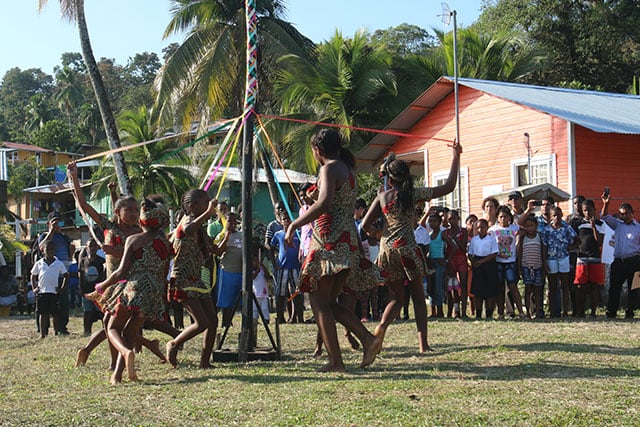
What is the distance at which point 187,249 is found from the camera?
7867mm

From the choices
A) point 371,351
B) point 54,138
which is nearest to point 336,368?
point 371,351

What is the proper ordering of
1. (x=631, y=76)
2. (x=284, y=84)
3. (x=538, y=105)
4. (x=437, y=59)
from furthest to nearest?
(x=631, y=76) < (x=437, y=59) < (x=284, y=84) < (x=538, y=105)

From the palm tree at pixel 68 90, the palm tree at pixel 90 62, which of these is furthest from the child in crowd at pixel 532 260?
the palm tree at pixel 68 90

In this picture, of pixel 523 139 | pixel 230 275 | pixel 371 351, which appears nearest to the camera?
→ pixel 371 351

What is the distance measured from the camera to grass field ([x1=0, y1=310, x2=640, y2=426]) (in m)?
5.20

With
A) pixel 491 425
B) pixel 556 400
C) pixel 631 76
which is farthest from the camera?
pixel 631 76

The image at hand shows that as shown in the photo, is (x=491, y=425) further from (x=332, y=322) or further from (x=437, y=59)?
(x=437, y=59)

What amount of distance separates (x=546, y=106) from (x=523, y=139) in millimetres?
1301

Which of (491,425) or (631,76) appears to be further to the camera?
(631,76)

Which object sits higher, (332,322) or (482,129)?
(482,129)

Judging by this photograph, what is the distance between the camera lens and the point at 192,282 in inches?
307

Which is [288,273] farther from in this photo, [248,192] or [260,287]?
[248,192]

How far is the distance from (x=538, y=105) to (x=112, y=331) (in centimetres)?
1457

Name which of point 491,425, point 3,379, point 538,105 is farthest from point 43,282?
point 538,105
